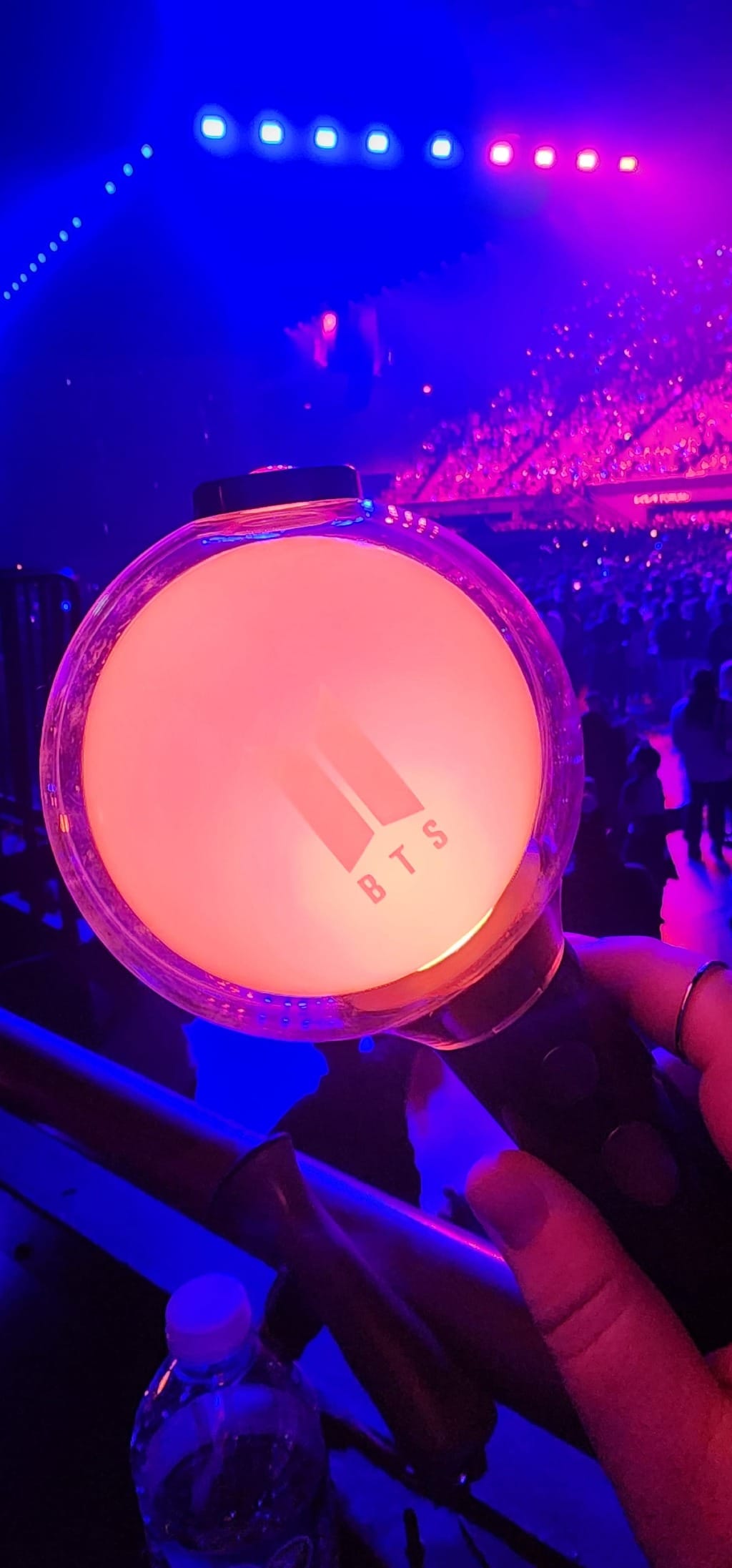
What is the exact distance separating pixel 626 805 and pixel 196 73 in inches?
115

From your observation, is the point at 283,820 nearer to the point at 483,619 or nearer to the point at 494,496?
the point at 483,619

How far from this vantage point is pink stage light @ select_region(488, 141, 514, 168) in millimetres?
3571

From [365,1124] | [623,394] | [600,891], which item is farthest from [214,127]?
[365,1124]

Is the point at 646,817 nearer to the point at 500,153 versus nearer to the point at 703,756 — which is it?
the point at 703,756

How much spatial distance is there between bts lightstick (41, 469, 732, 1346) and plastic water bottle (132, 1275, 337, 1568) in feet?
0.64

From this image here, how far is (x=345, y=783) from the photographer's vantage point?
0.94ft

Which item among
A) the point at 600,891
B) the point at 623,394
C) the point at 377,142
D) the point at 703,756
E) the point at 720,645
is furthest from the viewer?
the point at 623,394

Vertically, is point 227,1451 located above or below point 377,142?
below

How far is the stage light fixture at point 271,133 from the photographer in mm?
3314

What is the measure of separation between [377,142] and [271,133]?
1.49 ft

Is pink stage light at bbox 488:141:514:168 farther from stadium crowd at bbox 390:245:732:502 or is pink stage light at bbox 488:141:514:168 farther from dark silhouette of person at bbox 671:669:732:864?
dark silhouette of person at bbox 671:669:732:864

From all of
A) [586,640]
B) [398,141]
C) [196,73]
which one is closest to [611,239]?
[398,141]

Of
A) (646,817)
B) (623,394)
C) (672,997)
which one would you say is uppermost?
(623,394)

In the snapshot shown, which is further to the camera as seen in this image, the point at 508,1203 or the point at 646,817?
the point at 646,817
